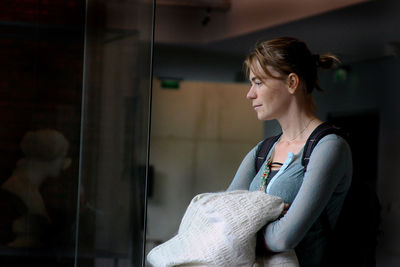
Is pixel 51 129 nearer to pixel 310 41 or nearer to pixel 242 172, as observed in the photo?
pixel 242 172

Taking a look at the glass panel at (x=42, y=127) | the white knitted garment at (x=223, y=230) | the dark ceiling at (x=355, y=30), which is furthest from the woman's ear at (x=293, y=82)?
the dark ceiling at (x=355, y=30)

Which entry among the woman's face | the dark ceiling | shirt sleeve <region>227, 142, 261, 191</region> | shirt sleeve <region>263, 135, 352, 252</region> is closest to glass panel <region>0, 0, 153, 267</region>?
shirt sleeve <region>227, 142, 261, 191</region>

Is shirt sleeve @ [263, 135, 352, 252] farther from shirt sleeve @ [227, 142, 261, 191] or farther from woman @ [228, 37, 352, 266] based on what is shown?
shirt sleeve @ [227, 142, 261, 191]

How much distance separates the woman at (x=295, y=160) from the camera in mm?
1733

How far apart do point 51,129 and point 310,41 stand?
4.02 meters

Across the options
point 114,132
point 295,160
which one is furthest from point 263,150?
point 114,132

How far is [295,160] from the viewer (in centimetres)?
192

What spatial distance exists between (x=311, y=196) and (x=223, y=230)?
0.25m

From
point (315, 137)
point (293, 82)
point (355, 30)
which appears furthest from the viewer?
point (355, 30)

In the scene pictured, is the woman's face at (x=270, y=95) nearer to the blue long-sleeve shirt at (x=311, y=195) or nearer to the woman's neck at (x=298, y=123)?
the woman's neck at (x=298, y=123)

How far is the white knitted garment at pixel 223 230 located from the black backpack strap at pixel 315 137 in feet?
0.56

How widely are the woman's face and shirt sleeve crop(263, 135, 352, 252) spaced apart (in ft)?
0.78

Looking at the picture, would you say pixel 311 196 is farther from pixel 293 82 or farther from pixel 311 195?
pixel 293 82

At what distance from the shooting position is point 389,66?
5883mm
